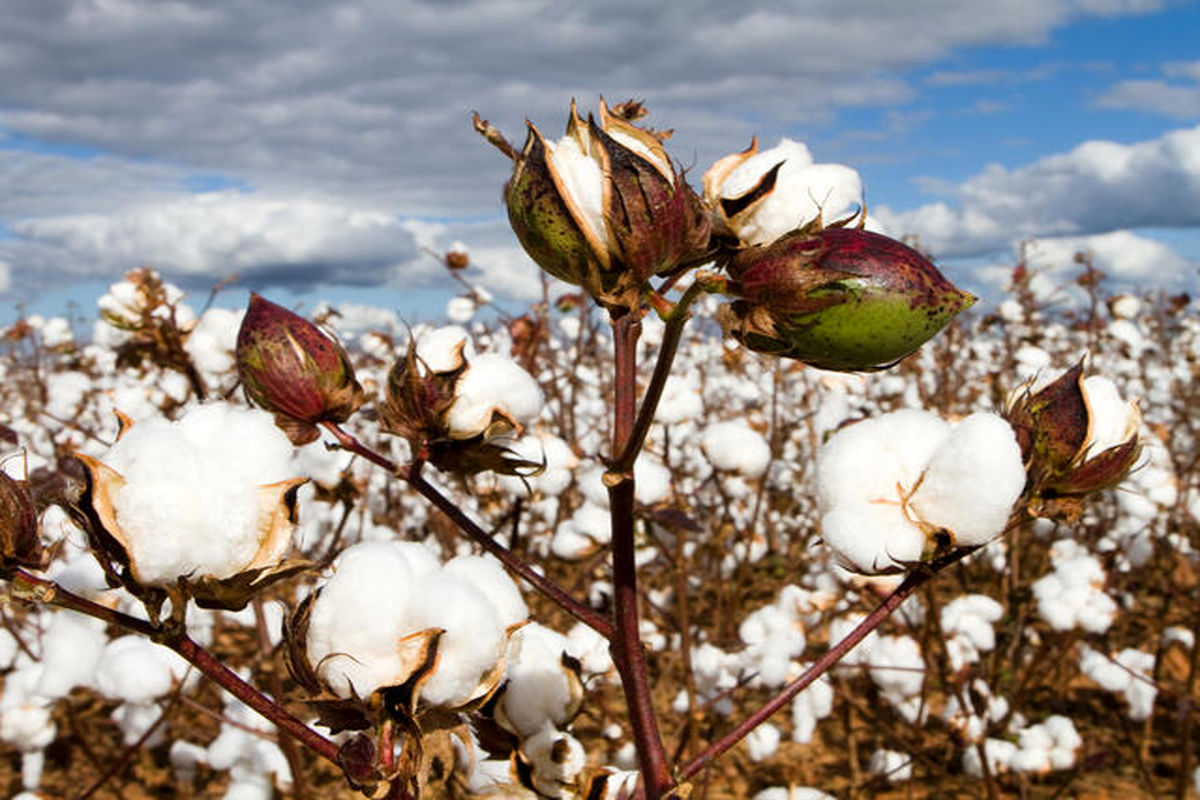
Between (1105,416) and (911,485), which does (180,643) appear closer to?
(911,485)

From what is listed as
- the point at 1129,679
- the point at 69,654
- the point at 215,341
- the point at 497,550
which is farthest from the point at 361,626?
the point at 1129,679

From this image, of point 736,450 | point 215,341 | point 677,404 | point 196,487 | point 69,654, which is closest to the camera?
point 196,487

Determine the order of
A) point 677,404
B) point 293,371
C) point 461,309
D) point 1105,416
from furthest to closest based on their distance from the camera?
point 461,309
point 677,404
point 293,371
point 1105,416

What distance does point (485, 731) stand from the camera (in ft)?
3.94

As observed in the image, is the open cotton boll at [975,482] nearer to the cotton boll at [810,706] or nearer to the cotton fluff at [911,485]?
the cotton fluff at [911,485]

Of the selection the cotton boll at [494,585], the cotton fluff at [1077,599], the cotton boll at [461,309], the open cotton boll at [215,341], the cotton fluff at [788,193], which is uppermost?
the cotton boll at [461,309]

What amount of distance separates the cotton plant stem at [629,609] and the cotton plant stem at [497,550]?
3 cm

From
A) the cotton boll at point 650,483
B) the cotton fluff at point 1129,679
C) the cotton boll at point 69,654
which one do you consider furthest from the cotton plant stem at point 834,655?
the cotton fluff at point 1129,679

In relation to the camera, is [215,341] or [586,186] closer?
[586,186]

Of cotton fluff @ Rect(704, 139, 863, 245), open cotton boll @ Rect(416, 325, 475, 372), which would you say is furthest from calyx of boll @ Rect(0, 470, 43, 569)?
cotton fluff @ Rect(704, 139, 863, 245)

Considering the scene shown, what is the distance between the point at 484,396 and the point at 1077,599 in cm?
314

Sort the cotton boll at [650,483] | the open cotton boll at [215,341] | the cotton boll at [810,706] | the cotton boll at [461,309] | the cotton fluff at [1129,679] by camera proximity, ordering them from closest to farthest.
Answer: the open cotton boll at [215,341], the cotton boll at [650,483], the cotton boll at [810,706], the cotton fluff at [1129,679], the cotton boll at [461,309]

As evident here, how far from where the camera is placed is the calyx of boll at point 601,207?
2.84 feet

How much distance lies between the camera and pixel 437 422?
3.91ft
